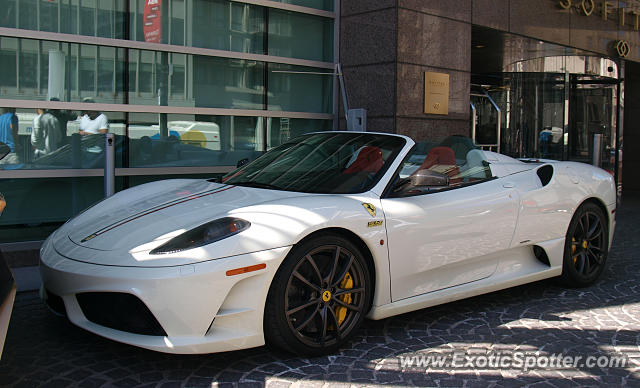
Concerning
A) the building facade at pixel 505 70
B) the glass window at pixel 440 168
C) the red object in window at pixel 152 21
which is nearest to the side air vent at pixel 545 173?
the glass window at pixel 440 168

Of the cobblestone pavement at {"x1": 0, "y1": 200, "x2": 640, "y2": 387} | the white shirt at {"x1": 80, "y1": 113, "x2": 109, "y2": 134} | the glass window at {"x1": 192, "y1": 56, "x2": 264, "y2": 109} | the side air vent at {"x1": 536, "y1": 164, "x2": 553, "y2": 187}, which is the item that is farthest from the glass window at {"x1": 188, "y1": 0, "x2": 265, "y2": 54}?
the side air vent at {"x1": 536, "y1": 164, "x2": 553, "y2": 187}

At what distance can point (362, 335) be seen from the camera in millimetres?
4137

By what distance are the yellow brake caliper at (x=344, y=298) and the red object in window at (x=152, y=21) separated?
15.5ft

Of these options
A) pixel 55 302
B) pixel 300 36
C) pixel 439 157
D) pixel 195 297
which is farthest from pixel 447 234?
pixel 300 36

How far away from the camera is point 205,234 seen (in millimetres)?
3432

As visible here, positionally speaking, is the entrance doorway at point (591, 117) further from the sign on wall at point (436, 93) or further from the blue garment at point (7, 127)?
the blue garment at point (7, 127)

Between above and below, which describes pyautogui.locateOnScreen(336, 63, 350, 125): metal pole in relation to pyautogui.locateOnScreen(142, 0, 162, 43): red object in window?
below

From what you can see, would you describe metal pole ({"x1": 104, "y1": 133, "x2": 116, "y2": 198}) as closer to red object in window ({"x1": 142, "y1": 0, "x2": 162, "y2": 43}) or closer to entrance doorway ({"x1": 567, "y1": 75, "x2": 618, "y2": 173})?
red object in window ({"x1": 142, "y1": 0, "x2": 162, "y2": 43})

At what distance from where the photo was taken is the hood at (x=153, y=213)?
11.7 feet

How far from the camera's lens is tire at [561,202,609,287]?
5258mm

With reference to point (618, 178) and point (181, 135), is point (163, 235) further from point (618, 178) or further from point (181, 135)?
point (618, 178)

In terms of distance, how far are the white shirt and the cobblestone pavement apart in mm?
2396

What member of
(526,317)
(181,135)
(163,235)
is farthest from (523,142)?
(163,235)

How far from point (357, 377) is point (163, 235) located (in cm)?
127
